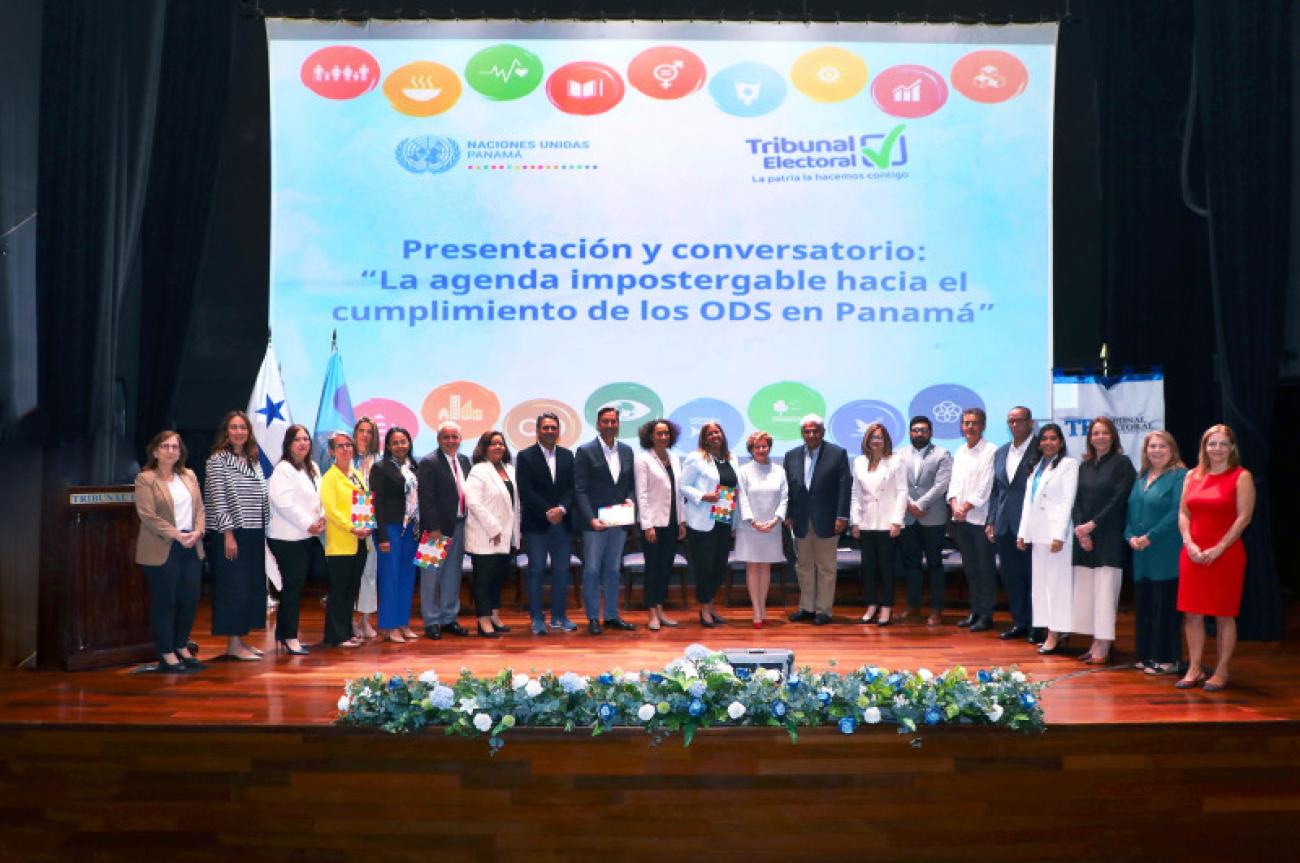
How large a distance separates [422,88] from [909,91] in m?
3.21

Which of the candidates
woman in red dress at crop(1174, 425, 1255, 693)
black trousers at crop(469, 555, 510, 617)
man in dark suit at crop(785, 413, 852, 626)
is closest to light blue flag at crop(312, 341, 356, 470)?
black trousers at crop(469, 555, 510, 617)

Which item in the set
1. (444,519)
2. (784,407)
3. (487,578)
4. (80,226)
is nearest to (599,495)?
(487,578)

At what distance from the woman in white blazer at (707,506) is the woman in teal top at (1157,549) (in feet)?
7.49

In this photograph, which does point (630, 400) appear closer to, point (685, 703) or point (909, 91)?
point (909, 91)

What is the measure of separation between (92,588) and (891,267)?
16.6 feet

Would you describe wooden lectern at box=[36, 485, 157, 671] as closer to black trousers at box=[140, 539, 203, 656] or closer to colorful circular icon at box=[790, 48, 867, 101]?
black trousers at box=[140, 539, 203, 656]

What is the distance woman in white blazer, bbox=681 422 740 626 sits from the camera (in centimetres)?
680

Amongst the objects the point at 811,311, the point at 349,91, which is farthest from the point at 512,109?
the point at 811,311

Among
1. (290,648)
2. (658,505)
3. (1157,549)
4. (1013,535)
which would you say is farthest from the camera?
(658,505)

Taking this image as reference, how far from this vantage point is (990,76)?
7648 millimetres

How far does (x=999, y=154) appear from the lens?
7.66 metres

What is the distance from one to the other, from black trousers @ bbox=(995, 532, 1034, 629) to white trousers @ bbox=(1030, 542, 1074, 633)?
1.13 ft

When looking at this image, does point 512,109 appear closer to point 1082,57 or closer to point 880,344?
point 880,344

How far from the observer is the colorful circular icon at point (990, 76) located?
25.1ft
